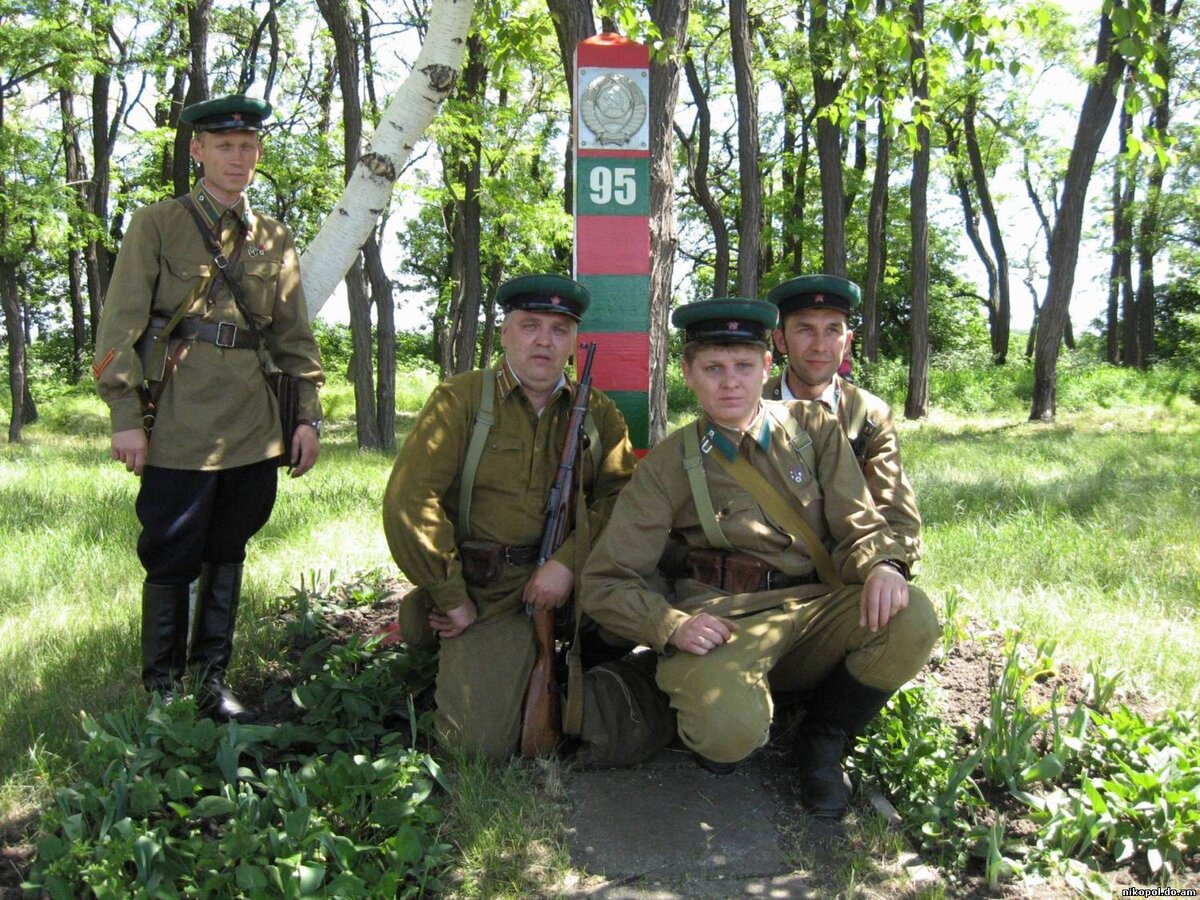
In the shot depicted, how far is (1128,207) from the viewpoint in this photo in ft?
84.3

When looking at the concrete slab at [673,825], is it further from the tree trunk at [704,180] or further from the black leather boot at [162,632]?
the tree trunk at [704,180]

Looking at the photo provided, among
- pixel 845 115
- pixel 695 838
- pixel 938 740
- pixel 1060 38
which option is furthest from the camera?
pixel 1060 38

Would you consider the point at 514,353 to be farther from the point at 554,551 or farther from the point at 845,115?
the point at 845,115

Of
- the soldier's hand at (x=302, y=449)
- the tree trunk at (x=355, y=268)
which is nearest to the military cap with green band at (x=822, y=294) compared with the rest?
the soldier's hand at (x=302, y=449)

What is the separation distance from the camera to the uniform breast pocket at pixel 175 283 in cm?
347

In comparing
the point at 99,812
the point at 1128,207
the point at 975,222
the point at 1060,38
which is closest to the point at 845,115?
the point at 99,812

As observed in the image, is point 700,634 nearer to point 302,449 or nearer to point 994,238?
point 302,449

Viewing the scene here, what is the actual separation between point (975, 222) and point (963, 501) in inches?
980

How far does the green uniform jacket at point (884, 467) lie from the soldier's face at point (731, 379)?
543 mm

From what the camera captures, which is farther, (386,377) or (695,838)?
(386,377)

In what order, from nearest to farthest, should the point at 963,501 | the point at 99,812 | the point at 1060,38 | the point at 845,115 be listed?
the point at 99,812
the point at 845,115
the point at 963,501
the point at 1060,38

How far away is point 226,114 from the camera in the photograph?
3449mm

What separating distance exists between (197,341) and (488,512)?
125cm

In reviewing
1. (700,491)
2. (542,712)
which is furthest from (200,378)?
(700,491)
